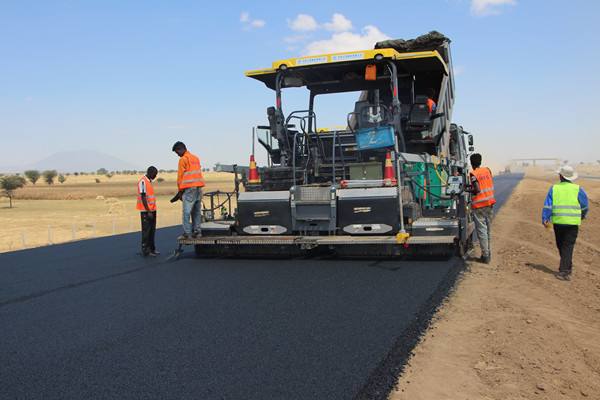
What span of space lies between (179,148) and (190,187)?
607 millimetres

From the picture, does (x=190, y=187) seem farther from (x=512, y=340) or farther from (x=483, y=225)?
(x=512, y=340)

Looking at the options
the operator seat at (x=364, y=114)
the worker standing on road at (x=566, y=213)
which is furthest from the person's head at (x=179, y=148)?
the worker standing on road at (x=566, y=213)

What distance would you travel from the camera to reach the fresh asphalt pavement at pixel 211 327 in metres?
3.16

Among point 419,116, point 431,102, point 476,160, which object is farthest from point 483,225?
point 431,102

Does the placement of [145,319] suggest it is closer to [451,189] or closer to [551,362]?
[551,362]

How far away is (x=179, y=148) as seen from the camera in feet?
25.8

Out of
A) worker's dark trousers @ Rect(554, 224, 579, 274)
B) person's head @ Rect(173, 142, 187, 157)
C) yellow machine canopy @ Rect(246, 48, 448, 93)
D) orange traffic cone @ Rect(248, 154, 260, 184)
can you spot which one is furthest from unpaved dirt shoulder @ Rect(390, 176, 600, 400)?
person's head @ Rect(173, 142, 187, 157)

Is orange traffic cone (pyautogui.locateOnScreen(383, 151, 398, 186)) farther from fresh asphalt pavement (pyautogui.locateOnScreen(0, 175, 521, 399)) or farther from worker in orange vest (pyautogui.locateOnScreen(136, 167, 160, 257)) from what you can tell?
worker in orange vest (pyautogui.locateOnScreen(136, 167, 160, 257))

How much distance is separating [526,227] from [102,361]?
34.9 ft

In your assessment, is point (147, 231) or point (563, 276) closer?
point (563, 276)

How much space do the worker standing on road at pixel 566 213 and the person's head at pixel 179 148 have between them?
495 cm

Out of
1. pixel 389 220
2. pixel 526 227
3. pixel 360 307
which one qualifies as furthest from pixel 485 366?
pixel 526 227

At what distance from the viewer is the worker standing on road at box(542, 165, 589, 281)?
6.33 m

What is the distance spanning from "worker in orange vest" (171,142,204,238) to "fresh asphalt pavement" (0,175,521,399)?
0.67 meters
